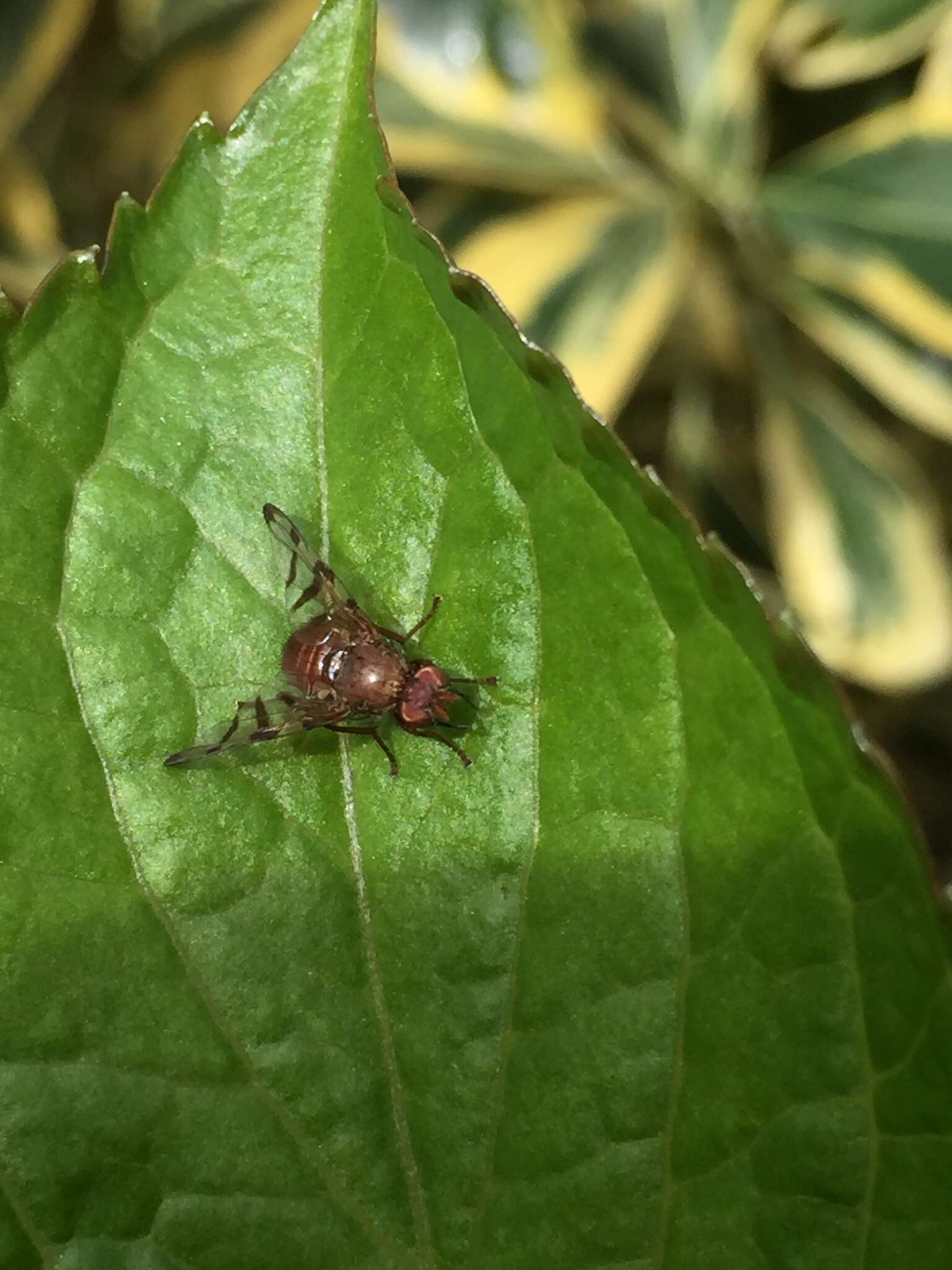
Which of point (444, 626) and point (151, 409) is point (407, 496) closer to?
point (444, 626)

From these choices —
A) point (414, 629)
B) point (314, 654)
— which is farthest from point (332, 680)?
point (414, 629)

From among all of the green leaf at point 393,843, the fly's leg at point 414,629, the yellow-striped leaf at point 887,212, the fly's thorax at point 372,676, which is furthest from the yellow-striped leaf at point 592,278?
the green leaf at point 393,843

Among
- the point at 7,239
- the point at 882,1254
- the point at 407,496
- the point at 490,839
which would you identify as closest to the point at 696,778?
the point at 490,839

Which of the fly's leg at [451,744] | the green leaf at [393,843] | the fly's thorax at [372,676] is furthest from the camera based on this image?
the fly's thorax at [372,676]

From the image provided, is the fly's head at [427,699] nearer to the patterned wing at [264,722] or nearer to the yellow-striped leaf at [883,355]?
the patterned wing at [264,722]

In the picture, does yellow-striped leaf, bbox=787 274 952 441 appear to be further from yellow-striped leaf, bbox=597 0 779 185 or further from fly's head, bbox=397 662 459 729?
fly's head, bbox=397 662 459 729

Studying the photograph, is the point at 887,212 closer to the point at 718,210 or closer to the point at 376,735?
the point at 718,210
